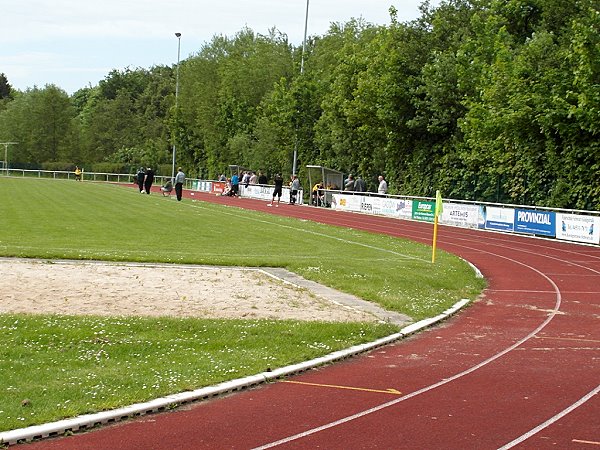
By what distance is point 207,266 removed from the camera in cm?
1992

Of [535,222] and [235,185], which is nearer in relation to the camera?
[535,222]

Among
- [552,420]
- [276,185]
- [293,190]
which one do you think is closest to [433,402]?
[552,420]

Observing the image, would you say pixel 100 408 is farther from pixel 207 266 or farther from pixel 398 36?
pixel 398 36

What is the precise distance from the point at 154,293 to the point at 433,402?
7262 millimetres

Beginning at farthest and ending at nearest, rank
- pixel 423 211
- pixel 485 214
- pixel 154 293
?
pixel 423 211
pixel 485 214
pixel 154 293

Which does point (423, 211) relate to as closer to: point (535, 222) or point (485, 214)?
point (485, 214)

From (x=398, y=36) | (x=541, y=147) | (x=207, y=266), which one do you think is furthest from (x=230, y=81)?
(x=207, y=266)

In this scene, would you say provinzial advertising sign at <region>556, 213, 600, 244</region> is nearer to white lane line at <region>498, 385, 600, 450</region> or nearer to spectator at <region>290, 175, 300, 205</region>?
white lane line at <region>498, 385, 600, 450</region>

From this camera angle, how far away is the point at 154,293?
1548cm

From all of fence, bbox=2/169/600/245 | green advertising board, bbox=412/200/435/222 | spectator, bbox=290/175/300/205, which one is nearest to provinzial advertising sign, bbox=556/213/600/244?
fence, bbox=2/169/600/245

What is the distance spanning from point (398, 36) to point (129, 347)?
45651 mm

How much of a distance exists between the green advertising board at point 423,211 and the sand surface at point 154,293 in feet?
76.6

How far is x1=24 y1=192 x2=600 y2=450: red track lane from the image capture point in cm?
795

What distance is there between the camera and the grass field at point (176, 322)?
9.27 metres
